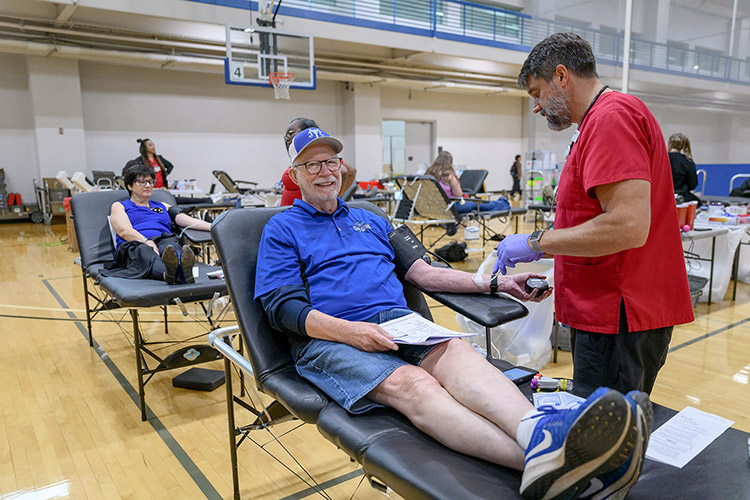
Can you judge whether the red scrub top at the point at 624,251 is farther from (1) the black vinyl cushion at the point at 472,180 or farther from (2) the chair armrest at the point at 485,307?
(1) the black vinyl cushion at the point at 472,180

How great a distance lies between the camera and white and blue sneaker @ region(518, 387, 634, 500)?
2.75ft

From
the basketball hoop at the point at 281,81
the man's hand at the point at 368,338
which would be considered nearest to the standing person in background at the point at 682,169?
the man's hand at the point at 368,338

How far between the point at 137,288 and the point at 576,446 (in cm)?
214

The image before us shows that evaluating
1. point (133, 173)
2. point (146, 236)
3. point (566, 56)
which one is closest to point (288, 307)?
point (566, 56)

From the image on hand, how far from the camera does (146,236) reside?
3.15 meters

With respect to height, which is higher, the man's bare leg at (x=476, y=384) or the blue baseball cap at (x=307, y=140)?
the blue baseball cap at (x=307, y=140)

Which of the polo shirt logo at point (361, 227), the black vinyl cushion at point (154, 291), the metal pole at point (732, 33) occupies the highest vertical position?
the metal pole at point (732, 33)

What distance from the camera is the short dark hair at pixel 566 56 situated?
4.11ft

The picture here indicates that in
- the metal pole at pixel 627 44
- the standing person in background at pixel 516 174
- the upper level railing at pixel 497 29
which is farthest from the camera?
the standing person in background at pixel 516 174

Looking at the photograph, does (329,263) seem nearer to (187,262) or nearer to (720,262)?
(187,262)

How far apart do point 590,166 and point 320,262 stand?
847mm

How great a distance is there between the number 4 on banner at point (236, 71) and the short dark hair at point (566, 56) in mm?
6883

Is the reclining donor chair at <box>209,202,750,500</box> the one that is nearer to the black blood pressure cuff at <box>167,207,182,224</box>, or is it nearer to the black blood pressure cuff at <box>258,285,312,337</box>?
the black blood pressure cuff at <box>258,285,312,337</box>

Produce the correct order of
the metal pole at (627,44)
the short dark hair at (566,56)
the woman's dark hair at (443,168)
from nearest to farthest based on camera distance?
the short dark hair at (566,56) < the metal pole at (627,44) < the woman's dark hair at (443,168)
